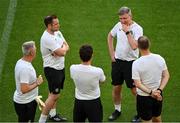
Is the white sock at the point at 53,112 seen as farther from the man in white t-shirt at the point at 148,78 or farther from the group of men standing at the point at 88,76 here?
the man in white t-shirt at the point at 148,78

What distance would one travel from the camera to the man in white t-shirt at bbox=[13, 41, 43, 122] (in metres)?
8.38

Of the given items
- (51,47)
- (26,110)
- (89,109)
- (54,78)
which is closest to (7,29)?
(54,78)

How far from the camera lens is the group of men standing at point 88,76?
818 centimetres

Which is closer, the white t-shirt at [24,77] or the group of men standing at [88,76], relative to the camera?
the group of men standing at [88,76]

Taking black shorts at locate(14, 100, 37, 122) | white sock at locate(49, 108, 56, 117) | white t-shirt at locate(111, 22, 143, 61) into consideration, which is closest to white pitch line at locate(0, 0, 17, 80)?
white sock at locate(49, 108, 56, 117)

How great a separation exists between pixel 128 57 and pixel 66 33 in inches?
141

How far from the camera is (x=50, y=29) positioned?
9383mm

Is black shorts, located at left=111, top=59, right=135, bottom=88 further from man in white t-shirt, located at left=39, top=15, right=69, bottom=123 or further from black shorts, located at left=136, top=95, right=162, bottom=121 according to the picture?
black shorts, located at left=136, top=95, right=162, bottom=121

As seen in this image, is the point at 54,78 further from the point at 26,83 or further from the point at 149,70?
the point at 149,70

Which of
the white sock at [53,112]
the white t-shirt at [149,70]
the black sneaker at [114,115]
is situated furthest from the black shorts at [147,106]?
the white sock at [53,112]

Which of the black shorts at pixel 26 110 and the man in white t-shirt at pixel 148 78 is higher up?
the man in white t-shirt at pixel 148 78

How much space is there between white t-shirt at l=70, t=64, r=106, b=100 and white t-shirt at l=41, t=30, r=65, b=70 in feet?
4.06

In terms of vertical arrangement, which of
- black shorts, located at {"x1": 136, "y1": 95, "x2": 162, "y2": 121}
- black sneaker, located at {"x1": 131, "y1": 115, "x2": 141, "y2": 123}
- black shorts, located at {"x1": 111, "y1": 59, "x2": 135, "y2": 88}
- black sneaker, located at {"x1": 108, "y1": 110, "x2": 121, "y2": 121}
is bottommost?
black sneaker, located at {"x1": 131, "y1": 115, "x2": 141, "y2": 123}

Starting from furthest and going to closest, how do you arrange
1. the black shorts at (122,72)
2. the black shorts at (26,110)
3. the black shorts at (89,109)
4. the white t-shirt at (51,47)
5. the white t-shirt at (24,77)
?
the black shorts at (122,72) < the white t-shirt at (51,47) < the black shorts at (26,110) < the white t-shirt at (24,77) < the black shorts at (89,109)
